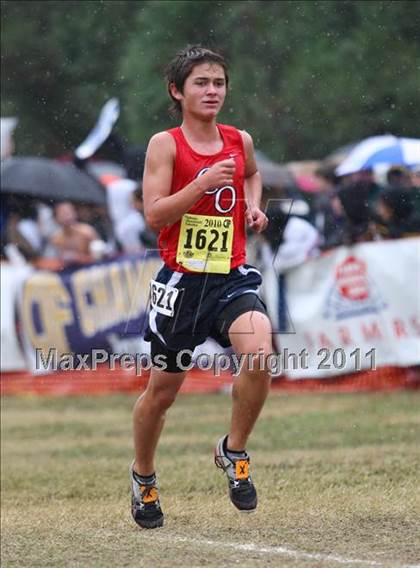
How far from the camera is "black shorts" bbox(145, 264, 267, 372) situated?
6.03 metres

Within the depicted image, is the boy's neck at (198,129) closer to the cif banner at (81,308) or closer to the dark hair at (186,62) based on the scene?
the dark hair at (186,62)

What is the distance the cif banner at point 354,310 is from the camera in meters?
12.3

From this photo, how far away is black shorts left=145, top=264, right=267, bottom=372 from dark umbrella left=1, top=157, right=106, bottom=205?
903 cm

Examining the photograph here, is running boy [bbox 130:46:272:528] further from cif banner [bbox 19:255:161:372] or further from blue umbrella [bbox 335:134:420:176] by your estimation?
cif banner [bbox 19:255:161:372]

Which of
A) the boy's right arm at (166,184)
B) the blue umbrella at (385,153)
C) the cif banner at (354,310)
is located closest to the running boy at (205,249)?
the boy's right arm at (166,184)

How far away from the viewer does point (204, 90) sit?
19.6 ft

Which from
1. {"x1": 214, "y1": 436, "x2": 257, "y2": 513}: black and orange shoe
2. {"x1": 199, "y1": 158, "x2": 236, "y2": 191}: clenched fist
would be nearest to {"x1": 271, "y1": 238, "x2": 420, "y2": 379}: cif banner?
{"x1": 214, "y1": 436, "x2": 257, "y2": 513}: black and orange shoe

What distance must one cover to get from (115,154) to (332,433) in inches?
199

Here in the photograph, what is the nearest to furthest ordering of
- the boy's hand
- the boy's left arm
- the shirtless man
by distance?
the boy's hand < the boy's left arm < the shirtless man

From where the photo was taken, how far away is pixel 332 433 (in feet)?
34.2

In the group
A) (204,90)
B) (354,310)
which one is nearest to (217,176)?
(204,90)

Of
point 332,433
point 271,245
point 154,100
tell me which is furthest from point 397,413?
point 154,100

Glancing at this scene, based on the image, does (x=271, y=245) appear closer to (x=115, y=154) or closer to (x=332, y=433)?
(x=332, y=433)

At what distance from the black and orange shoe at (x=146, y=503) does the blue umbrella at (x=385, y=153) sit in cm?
622
